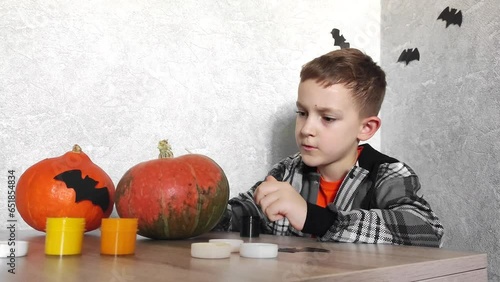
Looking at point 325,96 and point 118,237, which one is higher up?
point 325,96

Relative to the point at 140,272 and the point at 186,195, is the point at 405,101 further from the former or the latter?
the point at 140,272

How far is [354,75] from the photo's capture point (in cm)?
117

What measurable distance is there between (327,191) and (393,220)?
0.32 meters

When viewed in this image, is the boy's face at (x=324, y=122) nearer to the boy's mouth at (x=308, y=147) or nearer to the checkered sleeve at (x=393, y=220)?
the boy's mouth at (x=308, y=147)

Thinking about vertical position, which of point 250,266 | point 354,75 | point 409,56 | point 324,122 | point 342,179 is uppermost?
point 409,56

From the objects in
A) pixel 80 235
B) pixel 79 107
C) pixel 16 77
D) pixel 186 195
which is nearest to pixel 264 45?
pixel 79 107

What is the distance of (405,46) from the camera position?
60.9 inches

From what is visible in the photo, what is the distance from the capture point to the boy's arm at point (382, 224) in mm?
872

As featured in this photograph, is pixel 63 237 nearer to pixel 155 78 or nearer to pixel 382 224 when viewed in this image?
pixel 382 224

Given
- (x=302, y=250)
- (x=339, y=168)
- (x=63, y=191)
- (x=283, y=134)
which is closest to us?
(x=302, y=250)

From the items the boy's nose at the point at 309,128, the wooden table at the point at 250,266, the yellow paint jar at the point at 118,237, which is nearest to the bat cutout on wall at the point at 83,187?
the wooden table at the point at 250,266

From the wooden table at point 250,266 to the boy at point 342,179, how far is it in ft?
0.49

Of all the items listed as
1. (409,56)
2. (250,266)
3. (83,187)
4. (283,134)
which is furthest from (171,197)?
(409,56)

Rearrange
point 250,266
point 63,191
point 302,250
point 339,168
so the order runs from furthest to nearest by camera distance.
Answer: point 339,168 → point 63,191 → point 302,250 → point 250,266
